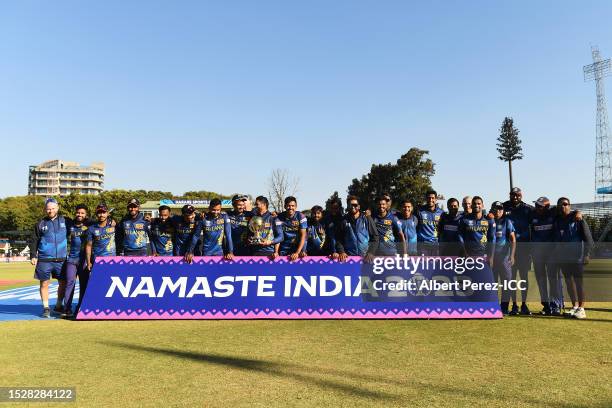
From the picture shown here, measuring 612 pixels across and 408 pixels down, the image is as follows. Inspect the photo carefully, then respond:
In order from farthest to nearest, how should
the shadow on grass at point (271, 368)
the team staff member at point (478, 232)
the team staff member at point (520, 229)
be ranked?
the team staff member at point (520, 229), the team staff member at point (478, 232), the shadow on grass at point (271, 368)

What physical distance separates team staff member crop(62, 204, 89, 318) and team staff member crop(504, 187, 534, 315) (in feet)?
28.4

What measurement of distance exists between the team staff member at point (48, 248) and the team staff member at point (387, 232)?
6.40m

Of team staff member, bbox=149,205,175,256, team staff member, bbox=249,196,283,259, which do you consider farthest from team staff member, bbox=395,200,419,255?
team staff member, bbox=149,205,175,256

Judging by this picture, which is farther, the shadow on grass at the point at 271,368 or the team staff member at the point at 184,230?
the team staff member at the point at 184,230

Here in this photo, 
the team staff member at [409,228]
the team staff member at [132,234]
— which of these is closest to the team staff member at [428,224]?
the team staff member at [409,228]

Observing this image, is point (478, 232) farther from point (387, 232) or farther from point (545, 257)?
point (387, 232)

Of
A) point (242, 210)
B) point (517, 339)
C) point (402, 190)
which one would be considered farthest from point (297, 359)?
point (402, 190)

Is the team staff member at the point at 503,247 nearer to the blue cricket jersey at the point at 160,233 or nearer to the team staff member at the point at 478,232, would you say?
the team staff member at the point at 478,232

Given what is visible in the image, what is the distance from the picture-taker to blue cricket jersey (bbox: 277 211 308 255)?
8539 mm

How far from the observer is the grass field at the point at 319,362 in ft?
12.2

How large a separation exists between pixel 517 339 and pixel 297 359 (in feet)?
10.5

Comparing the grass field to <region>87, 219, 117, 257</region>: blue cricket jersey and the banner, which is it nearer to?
the banner

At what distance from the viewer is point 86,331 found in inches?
265

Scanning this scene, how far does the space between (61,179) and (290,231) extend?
179m
